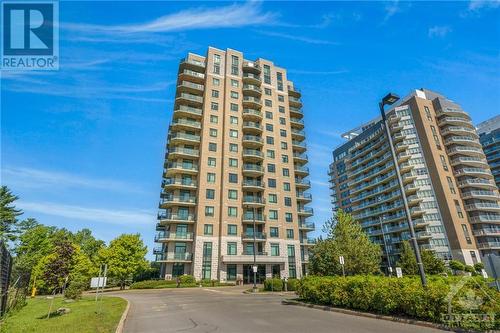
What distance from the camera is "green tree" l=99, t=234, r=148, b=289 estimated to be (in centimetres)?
4553

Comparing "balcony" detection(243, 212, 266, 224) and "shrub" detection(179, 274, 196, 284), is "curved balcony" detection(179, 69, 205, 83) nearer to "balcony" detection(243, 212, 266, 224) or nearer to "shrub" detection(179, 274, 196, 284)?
"balcony" detection(243, 212, 266, 224)

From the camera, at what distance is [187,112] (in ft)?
173

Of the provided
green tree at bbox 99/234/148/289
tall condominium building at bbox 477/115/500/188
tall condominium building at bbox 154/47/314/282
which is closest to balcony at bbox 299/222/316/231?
tall condominium building at bbox 154/47/314/282

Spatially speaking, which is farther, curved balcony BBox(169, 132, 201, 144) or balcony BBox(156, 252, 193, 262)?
curved balcony BBox(169, 132, 201, 144)

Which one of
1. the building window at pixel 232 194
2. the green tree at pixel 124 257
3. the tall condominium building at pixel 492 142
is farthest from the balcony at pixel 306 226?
the tall condominium building at pixel 492 142

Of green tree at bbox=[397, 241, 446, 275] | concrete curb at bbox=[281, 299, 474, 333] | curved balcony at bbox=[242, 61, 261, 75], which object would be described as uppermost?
curved balcony at bbox=[242, 61, 261, 75]

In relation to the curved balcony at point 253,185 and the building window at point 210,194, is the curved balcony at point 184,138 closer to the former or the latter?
the building window at point 210,194

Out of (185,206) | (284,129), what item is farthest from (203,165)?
(284,129)

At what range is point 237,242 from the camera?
4578 centimetres

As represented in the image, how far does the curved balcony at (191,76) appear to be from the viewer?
183 ft

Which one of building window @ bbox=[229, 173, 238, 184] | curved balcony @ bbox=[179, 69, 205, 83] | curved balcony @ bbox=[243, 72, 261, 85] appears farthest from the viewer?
curved balcony @ bbox=[243, 72, 261, 85]

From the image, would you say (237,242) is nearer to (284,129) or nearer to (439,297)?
(284,129)

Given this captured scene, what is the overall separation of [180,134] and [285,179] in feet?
70.9

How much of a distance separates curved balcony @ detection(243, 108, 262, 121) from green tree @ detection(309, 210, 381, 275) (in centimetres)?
2705
